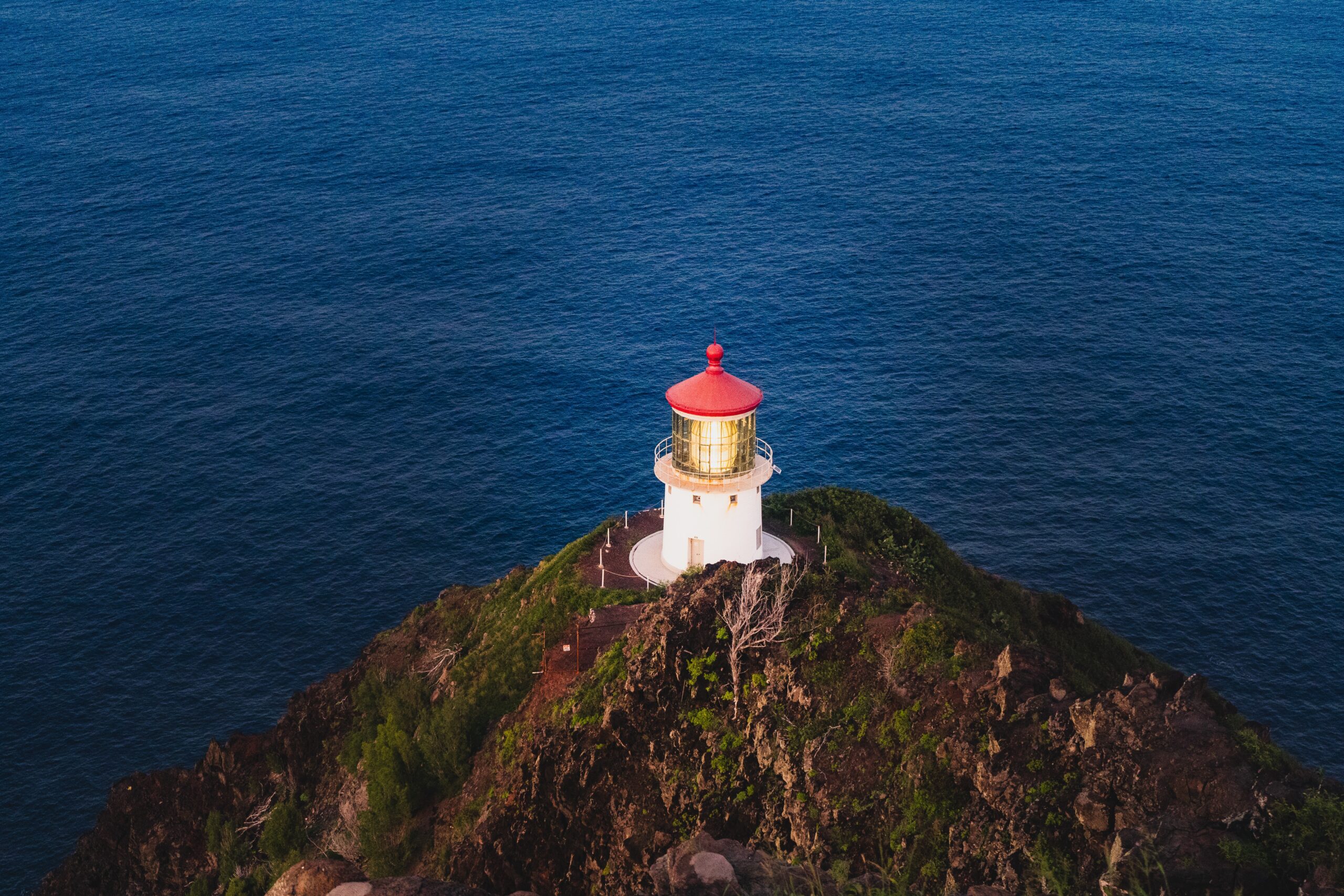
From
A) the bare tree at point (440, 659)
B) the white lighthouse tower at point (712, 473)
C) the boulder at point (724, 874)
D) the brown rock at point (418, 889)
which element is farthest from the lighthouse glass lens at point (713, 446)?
the brown rock at point (418, 889)

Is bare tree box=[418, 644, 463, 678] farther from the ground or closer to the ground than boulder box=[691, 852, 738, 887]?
closer to the ground

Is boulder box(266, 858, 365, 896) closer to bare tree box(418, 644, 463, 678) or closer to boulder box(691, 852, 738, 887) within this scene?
boulder box(691, 852, 738, 887)

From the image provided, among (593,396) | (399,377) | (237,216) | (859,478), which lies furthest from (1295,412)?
(237,216)

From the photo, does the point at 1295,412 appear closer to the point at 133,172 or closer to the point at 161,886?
the point at 161,886

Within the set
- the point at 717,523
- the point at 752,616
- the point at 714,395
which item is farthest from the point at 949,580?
the point at 752,616

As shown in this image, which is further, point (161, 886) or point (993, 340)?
point (993, 340)

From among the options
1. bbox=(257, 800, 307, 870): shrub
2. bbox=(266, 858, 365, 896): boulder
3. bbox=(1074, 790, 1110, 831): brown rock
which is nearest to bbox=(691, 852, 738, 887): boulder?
bbox=(266, 858, 365, 896): boulder
